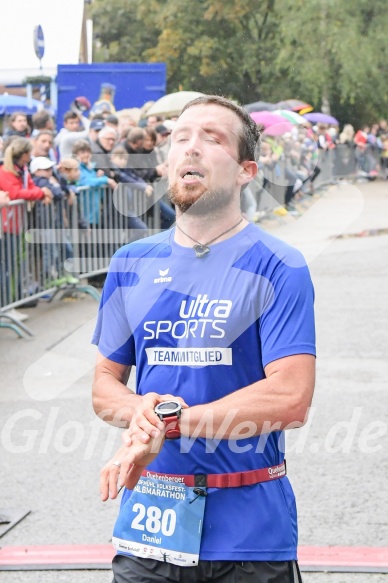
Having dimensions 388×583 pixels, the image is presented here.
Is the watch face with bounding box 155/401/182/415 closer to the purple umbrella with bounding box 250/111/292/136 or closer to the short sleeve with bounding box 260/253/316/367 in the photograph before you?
the short sleeve with bounding box 260/253/316/367

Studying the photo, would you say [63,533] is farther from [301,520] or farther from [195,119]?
[195,119]

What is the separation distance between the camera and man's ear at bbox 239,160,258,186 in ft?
9.73

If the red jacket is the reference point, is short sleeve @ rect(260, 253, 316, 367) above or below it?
above

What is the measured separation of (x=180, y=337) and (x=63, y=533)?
2.67 m

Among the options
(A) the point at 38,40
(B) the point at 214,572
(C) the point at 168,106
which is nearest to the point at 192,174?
(B) the point at 214,572

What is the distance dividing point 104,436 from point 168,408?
4476mm

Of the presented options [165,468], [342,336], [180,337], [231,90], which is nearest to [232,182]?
[180,337]

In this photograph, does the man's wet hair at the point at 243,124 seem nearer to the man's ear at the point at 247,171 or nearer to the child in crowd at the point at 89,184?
the man's ear at the point at 247,171

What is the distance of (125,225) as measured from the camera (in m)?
13.5

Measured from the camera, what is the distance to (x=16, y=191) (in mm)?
10797

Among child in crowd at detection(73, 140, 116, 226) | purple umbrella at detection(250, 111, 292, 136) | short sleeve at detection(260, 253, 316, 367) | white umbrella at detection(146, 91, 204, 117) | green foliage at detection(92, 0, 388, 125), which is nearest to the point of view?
short sleeve at detection(260, 253, 316, 367)

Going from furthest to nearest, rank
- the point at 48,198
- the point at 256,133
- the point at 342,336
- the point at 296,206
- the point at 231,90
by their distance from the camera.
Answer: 1. the point at 231,90
2. the point at 296,206
3. the point at 48,198
4. the point at 342,336
5. the point at 256,133

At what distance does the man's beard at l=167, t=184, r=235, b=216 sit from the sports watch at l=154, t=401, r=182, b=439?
20.8 inches

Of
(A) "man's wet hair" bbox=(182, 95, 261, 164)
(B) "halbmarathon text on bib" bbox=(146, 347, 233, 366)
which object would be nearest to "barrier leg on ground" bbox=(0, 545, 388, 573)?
(B) "halbmarathon text on bib" bbox=(146, 347, 233, 366)
